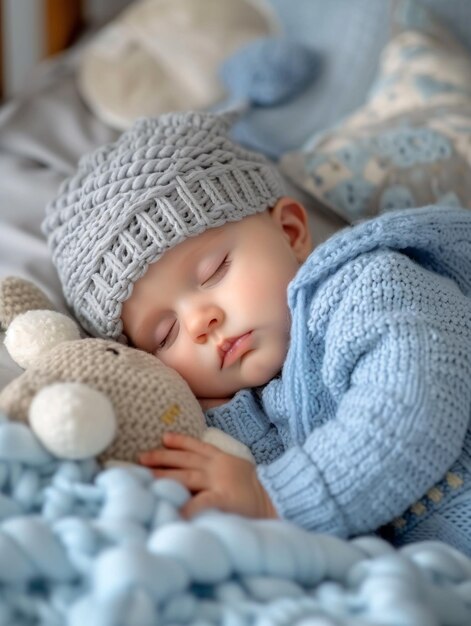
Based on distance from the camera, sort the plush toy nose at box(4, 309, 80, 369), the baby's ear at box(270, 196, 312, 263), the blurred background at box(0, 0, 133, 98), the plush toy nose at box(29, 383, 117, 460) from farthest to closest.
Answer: the blurred background at box(0, 0, 133, 98)
the baby's ear at box(270, 196, 312, 263)
the plush toy nose at box(4, 309, 80, 369)
the plush toy nose at box(29, 383, 117, 460)

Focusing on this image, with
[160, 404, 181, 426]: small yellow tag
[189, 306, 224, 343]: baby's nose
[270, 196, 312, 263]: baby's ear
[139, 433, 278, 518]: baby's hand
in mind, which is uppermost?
[270, 196, 312, 263]: baby's ear

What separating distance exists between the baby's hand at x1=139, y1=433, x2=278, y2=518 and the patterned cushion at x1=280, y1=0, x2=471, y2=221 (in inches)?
25.1

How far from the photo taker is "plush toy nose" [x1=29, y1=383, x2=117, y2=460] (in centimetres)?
76

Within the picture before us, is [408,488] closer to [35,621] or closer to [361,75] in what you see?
[35,621]

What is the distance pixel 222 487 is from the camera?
817 mm

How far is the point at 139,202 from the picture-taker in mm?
1045

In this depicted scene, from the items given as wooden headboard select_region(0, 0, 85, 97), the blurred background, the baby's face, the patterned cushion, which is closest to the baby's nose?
the baby's face

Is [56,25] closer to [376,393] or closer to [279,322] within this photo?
[279,322]

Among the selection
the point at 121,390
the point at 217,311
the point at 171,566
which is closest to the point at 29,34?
the point at 217,311

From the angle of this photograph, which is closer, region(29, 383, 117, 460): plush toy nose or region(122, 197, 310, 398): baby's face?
region(29, 383, 117, 460): plush toy nose

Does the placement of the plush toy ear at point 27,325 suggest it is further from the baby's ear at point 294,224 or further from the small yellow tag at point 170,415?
the baby's ear at point 294,224

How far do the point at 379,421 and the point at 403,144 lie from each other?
27.3 inches

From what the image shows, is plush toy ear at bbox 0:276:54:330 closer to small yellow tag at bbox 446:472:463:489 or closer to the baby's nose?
the baby's nose

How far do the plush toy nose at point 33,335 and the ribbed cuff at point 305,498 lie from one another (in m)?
0.32
